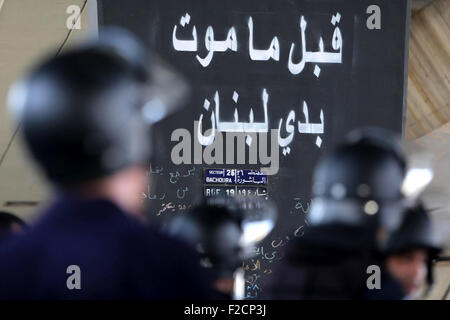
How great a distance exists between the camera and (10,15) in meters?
3.32

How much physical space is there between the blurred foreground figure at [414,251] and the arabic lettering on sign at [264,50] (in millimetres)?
2207

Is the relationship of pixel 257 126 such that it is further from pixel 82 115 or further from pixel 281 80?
pixel 82 115

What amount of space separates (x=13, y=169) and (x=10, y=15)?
0.70m

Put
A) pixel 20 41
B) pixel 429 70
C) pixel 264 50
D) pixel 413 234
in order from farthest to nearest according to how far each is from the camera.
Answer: pixel 429 70
pixel 264 50
pixel 20 41
pixel 413 234

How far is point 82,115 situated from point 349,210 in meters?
0.52

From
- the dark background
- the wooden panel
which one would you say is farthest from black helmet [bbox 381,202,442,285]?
the wooden panel

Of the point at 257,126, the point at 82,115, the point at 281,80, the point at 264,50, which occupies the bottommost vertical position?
the point at 82,115

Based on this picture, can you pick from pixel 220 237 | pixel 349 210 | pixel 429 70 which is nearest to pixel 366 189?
pixel 349 210

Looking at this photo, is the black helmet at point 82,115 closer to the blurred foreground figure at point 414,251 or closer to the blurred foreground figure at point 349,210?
the blurred foreground figure at point 349,210

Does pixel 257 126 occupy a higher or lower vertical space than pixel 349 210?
higher

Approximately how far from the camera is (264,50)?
3402 mm

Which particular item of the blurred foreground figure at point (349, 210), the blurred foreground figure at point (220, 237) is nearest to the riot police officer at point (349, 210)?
the blurred foreground figure at point (349, 210)
